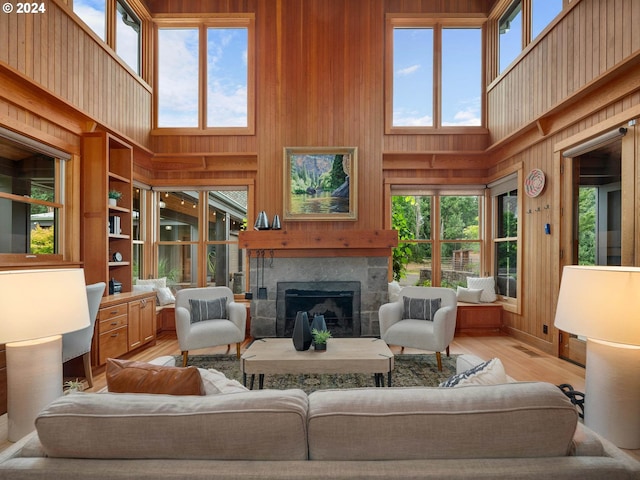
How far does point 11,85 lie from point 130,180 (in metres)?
1.57

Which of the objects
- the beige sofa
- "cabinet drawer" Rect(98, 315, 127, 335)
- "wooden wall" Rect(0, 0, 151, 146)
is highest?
"wooden wall" Rect(0, 0, 151, 146)

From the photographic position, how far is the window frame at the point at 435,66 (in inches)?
210

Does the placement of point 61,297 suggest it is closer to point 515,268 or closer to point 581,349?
point 581,349

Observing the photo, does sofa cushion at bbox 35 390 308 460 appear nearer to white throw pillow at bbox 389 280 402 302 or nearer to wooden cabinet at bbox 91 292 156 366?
wooden cabinet at bbox 91 292 156 366

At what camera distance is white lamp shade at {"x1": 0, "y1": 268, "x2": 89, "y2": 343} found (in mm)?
1527

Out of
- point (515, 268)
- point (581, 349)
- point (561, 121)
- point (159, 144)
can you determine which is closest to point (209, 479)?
point (581, 349)

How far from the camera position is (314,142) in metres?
5.00

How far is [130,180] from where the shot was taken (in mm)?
4367

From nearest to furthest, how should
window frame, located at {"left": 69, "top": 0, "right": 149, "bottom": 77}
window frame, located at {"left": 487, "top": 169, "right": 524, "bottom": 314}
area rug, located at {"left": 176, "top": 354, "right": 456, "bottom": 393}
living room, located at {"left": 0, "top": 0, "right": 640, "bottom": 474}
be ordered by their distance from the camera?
area rug, located at {"left": 176, "top": 354, "right": 456, "bottom": 393} → living room, located at {"left": 0, "top": 0, "right": 640, "bottom": 474} → window frame, located at {"left": 69, "top": 0, "right": 149, "bottom": 77} → window frame, located at {"left": 487, "top": 169, "right": 524, "bottom": 314}

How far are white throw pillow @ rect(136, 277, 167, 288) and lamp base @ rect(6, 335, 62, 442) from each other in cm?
349

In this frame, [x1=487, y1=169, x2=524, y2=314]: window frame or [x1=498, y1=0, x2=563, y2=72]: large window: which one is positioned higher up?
[x1=498, y1=0, x2=563, y2=72]: large window

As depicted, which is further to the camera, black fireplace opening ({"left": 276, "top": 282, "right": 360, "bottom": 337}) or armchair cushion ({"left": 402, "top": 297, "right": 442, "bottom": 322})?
black fireplace opening ({"left": 276, "top": 282, "right": 360, "bottom": 337})

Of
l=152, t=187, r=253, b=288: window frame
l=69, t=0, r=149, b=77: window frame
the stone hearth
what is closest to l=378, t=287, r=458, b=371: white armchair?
the stone hearth

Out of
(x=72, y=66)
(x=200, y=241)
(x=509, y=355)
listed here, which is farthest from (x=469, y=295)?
(x=72, y=66)
